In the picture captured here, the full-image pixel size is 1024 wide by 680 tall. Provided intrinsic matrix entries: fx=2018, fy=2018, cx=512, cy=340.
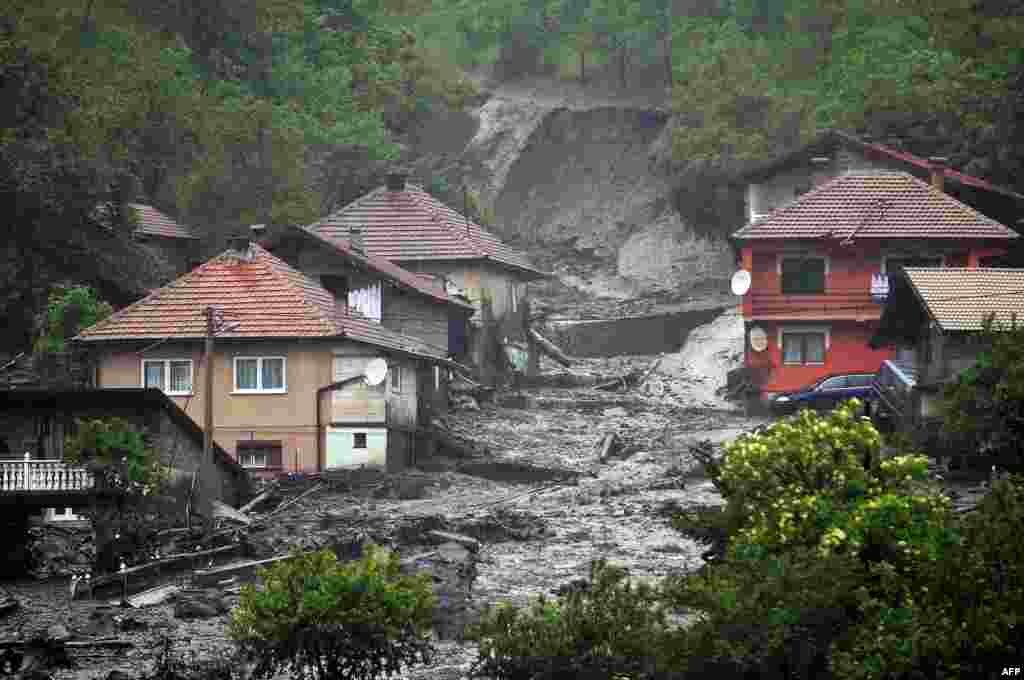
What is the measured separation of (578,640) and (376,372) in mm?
21720

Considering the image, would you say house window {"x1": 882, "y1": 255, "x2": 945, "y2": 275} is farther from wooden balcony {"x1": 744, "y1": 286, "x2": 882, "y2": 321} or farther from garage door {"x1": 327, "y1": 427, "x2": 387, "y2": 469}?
garage door {"x1": 327, "y1": 427, "x2": 387, "y2": 469}

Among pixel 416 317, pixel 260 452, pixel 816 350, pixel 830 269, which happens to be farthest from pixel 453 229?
pixel 260 452

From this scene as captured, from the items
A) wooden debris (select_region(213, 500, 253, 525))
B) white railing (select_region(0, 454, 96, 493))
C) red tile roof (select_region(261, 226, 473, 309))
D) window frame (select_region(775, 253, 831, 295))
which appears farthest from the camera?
window frame (select_region(775, 253, 831, 295))

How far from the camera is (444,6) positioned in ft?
357

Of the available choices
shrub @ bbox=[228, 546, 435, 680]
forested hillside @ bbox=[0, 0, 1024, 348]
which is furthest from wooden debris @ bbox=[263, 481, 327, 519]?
shrub @ bbox=[228, 546, 435, 680]

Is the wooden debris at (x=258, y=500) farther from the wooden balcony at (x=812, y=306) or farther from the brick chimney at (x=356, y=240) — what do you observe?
the wooden balcony at (x=812, y=306)

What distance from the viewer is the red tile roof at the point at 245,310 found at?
1928 inches

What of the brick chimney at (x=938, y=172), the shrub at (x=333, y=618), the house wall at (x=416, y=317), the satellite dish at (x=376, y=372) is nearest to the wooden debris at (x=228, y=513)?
the satellite dish at (x=376, y=372)

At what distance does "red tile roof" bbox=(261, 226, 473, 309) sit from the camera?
55.3 meters

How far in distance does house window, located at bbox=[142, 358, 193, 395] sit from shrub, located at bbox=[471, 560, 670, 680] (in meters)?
22.5

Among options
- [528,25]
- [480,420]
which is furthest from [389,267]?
[528,25]

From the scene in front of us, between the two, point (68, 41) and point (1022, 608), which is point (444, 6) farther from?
point (1022, 608)

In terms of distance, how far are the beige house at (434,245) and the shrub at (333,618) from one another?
32.0 meters

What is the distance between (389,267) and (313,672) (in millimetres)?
28341
